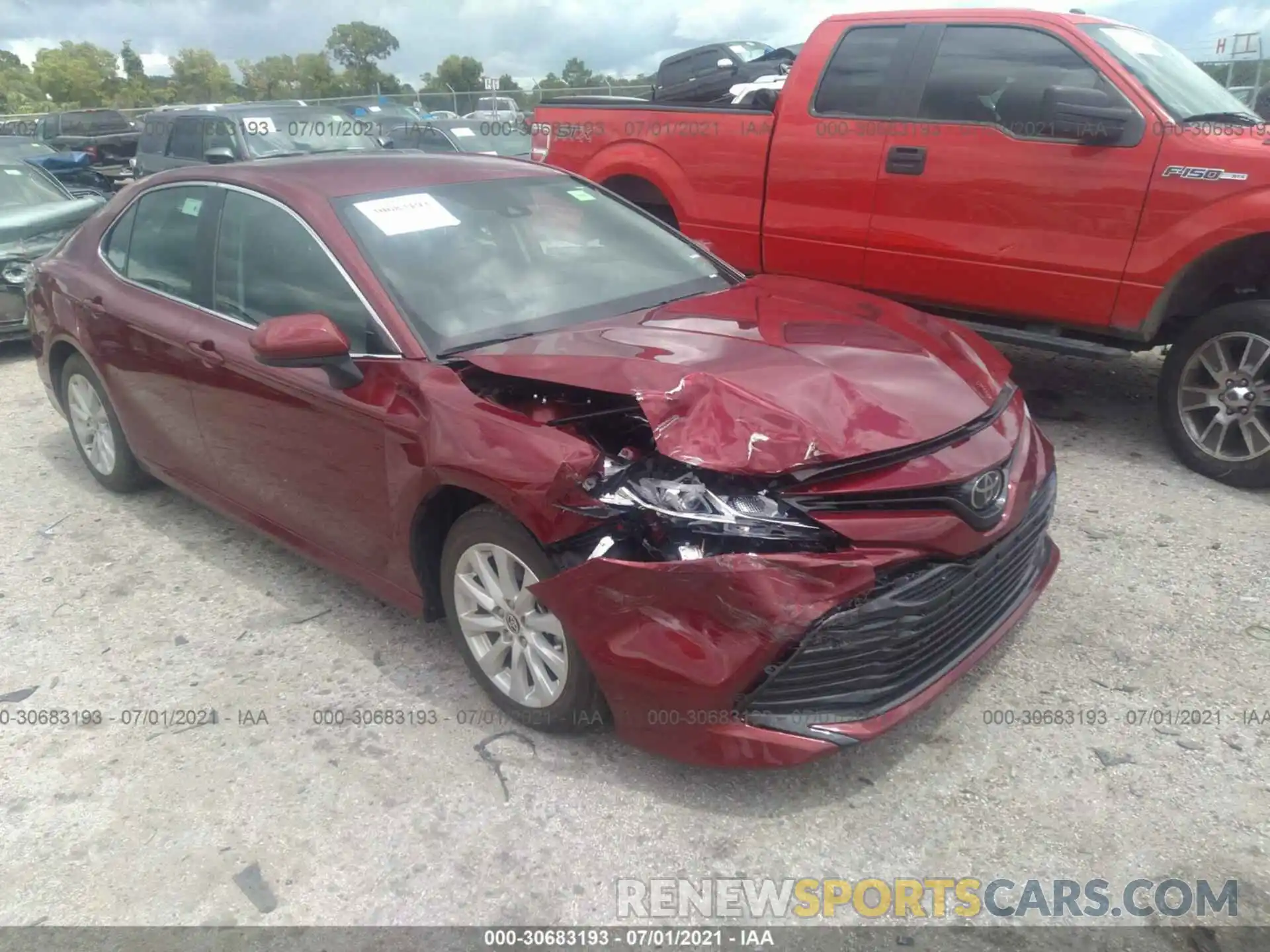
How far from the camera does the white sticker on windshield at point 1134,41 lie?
16.1 feet

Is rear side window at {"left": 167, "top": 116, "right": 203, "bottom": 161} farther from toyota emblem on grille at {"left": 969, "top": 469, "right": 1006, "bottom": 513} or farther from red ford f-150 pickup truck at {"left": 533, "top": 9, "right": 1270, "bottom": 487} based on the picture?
toyota emblem on grille at {"left": 969, "top": 469, "right": 1006, "bottom": 513}

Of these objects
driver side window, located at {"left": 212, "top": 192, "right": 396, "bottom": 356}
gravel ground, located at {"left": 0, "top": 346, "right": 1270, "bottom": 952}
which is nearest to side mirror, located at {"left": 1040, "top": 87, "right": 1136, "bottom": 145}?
gravel ground, located at {"left": 0, "top": 346, "right": 1270, "bottom": 952}

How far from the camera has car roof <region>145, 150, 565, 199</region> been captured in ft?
11.7

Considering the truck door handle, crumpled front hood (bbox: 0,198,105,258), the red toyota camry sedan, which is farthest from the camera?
crumpled front hood (bbox: 0,198,105,258)

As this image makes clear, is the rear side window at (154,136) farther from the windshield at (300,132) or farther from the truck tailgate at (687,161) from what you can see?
the truck tailgate at (687,161)

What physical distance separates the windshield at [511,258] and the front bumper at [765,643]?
1.08m

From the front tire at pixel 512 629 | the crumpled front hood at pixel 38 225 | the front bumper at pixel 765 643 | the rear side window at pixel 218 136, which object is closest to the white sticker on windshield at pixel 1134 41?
the front bumper at pixel 765 643

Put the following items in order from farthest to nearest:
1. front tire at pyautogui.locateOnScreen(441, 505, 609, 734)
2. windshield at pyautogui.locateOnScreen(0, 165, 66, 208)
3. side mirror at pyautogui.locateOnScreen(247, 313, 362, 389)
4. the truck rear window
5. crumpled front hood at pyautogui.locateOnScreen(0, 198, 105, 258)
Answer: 1. the truck rear window
2. windshield at pyautogui.locateOnScreen(0, 165, 66, 208)
3. crumpled front hood at pyautogui.locateOnScreen(0, 198, 105, 258)
4. side mirror at pyautogui.locateOnScreen(247, 313, 362, 389)
5. front tire at pyautogui.locateOnScreen(441, 505, 609, 734)

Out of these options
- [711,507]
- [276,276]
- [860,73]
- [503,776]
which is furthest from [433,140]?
[711,507]

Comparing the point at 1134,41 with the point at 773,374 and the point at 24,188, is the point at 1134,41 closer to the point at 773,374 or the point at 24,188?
the point at 773,374

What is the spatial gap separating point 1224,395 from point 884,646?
299cm

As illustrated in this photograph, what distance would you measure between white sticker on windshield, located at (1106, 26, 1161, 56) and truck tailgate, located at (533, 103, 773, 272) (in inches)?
72.2

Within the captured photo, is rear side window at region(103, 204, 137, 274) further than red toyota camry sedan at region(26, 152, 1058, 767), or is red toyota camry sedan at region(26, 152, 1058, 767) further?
rear side window at region(103, 204, 137, 274)

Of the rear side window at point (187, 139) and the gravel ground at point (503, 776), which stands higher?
the rear side window at point (187, 139)
